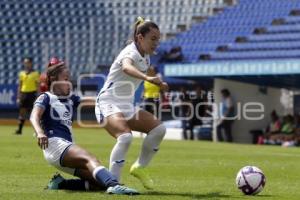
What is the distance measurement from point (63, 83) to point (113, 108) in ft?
2.06

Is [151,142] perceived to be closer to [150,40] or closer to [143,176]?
[143,176]

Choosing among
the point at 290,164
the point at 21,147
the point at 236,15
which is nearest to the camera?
the point at 290,164

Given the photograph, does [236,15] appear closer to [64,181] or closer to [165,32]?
[165,32]

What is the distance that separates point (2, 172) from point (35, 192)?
285 cm

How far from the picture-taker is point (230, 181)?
35.1 ft

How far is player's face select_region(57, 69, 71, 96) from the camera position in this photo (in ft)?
29.6

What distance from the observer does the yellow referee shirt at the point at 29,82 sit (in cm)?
2470

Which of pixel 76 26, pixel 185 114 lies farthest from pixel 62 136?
pixel 76 26

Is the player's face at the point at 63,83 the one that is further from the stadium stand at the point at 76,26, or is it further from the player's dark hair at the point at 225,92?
the stadium stand at the point at 76,26

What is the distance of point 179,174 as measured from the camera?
11.8 metres

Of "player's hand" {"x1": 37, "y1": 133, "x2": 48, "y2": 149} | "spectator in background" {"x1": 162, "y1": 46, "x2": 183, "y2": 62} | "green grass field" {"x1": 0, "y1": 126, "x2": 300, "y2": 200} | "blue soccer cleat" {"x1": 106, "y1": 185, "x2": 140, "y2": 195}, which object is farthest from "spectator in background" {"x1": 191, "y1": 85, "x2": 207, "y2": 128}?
"player's hand" {"x1": 37, "y1": 133, "x2": 48, "y2": 149}

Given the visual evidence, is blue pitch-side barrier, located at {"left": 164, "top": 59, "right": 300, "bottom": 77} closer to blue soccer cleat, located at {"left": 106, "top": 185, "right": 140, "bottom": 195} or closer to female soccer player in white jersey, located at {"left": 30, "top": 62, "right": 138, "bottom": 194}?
female soccer player in white jersey, located at {"left": 30, "top": 62, "right": 138, "bottom": 194}

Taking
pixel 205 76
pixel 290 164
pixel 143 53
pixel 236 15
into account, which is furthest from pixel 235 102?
pixel 143 53

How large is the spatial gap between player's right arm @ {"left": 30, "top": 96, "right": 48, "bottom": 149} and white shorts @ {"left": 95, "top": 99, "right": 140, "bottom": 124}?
2.44ft
